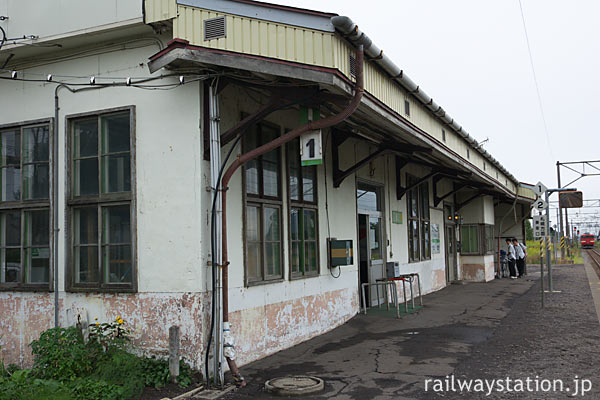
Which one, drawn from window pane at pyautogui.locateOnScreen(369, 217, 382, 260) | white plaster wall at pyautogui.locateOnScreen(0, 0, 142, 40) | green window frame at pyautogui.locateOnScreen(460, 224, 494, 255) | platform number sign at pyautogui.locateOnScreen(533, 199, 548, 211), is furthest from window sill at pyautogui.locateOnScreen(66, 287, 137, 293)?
green window frame at pyautogui.locateOnScreen(460, 224, 494, 255)

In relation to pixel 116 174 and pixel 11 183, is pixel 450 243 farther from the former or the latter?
pixel 11 183

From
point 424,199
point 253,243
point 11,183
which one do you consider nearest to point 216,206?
point 253,243

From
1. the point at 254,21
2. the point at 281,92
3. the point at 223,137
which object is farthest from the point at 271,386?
the point at 254,21

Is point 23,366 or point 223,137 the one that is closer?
point 223,137

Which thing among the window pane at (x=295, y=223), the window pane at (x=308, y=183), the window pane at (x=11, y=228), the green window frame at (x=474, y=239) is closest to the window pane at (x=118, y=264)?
the window pane at (x=11, y=228)

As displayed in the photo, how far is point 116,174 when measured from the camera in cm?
751

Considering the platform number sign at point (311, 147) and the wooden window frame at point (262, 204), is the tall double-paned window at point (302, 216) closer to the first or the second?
the wooden window frame at point (262, 204)

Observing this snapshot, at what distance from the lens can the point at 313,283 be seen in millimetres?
9648

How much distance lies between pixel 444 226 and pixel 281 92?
561 inches

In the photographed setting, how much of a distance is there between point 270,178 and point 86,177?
2657 millimetres

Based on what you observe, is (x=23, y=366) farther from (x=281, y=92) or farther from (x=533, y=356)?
(x=533, y=356)

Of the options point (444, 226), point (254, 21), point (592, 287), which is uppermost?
point (254, 21)

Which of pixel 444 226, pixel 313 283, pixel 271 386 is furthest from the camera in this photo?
pixel 444 226

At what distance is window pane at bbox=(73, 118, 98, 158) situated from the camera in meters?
7.69
